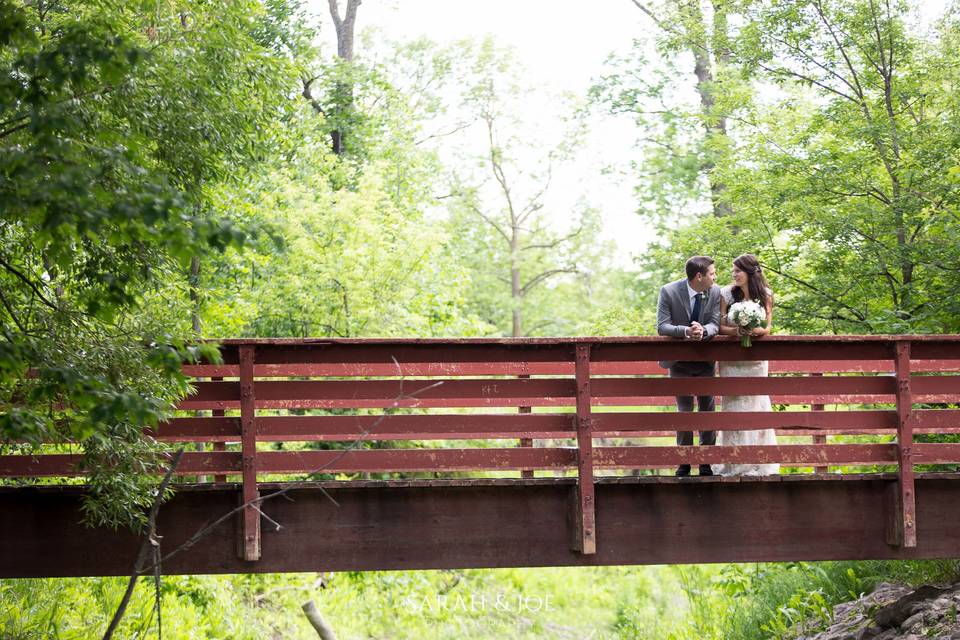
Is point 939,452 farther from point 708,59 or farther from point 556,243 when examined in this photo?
point 556,243

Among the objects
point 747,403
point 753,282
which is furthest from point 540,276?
point 753,282

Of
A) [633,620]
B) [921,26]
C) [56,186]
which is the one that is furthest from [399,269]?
[56,186]

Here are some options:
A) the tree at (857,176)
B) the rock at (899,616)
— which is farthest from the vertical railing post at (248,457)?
the tree at (857,176)

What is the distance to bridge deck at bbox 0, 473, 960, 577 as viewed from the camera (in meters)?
6.90

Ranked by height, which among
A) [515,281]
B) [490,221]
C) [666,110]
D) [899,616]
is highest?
[666,110]

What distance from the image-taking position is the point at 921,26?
42.5ft

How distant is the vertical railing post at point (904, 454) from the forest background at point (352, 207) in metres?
3.53

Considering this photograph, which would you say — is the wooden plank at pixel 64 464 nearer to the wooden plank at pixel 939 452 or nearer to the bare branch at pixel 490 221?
the wooden plank at pixel 939 452

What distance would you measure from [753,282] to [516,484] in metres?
2.38

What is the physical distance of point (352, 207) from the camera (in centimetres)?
1728

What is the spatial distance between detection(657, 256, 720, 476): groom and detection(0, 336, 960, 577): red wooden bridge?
50cm

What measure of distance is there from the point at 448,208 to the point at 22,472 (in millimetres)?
27500

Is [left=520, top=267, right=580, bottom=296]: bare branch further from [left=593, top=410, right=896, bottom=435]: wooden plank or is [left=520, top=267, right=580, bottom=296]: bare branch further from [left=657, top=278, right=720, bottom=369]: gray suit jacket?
[left=593, top=410, right=896, bottom=435]: wooden plank

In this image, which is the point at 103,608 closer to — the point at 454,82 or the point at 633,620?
the point at 633,620
